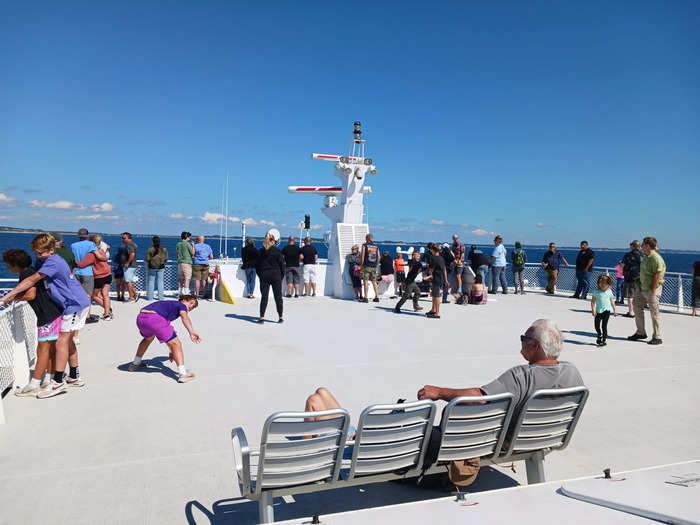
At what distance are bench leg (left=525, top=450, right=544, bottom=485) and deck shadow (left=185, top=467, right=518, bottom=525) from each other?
26cm

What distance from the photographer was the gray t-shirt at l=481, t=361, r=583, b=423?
2.75 m

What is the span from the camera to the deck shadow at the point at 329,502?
275cm

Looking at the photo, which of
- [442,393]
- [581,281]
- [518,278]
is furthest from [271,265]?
[581,281]

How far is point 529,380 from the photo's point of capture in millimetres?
2777

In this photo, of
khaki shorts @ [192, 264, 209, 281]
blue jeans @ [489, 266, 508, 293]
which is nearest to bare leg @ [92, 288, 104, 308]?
khaki shorts @ [192, 264, 209, 281]

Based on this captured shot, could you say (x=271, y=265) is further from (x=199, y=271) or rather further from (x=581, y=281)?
(x=581, y=281)

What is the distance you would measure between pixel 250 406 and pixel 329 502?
6.06ft

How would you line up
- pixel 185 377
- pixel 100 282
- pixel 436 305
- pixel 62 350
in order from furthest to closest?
pixel 436 305
pixel 100 282
pixel 185 377
pixel 62 350

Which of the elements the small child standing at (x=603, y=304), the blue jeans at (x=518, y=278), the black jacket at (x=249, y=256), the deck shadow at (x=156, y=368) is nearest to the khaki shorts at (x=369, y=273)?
the black jacket at (x=249, y=256)

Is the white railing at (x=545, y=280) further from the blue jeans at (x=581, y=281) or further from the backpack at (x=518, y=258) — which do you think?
the backpack at (x=518, y=258)

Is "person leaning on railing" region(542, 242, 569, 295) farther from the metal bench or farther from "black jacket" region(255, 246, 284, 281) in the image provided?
the metal bench

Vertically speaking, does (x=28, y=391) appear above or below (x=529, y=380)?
below

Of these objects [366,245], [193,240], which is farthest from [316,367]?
[193,240]

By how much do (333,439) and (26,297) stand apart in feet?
11.6
